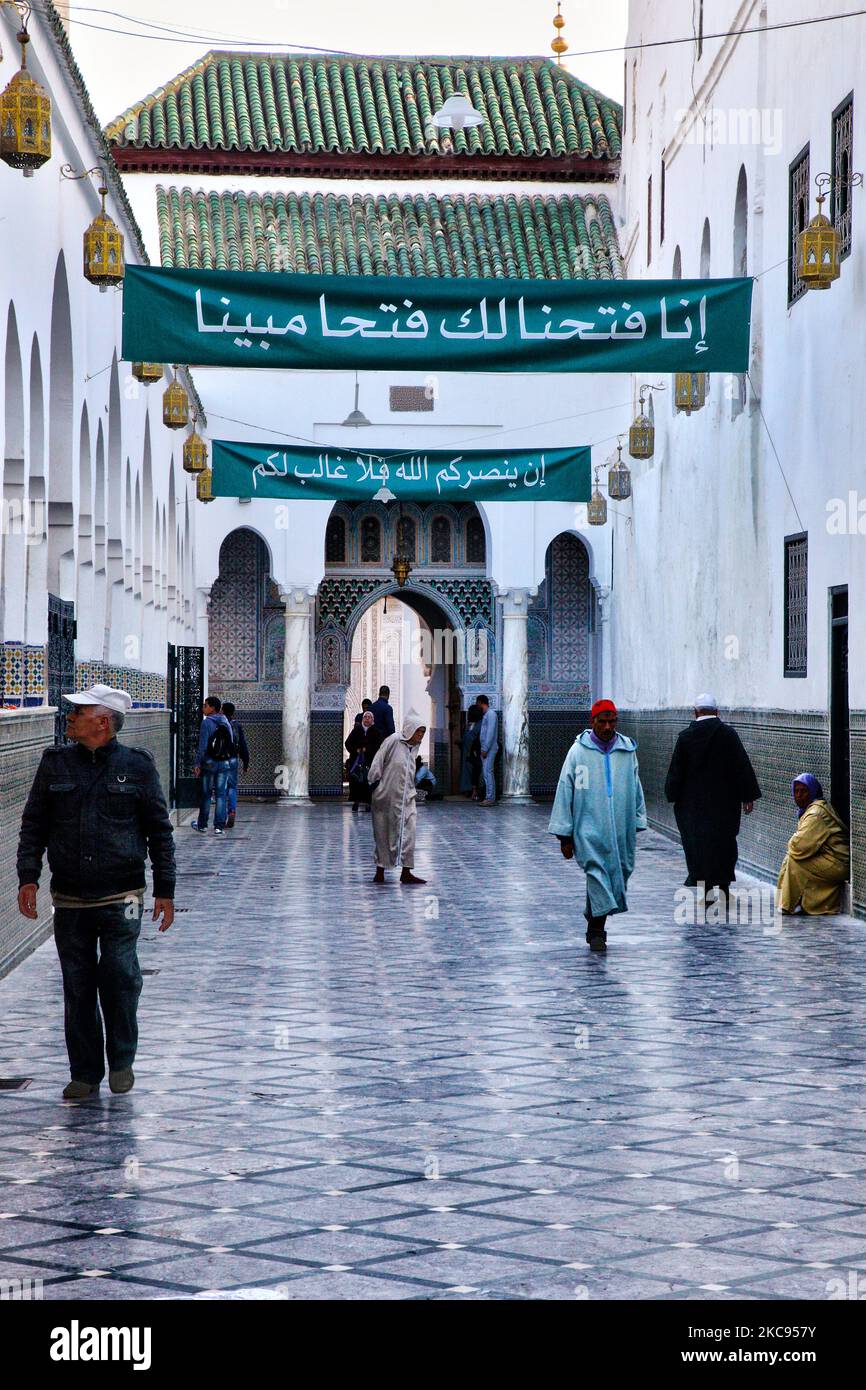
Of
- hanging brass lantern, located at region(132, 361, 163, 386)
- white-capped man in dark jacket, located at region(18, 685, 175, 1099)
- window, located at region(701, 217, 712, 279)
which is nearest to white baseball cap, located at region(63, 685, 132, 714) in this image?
white-capped man in dark jacket, located at region(18, 685, 175, 1099)

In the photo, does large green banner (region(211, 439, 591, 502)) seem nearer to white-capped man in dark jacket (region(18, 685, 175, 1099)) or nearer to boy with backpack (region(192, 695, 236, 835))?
boy with backpack (region(192, 695, 236, 835))

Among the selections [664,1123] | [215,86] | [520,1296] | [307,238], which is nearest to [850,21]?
[664,1123]

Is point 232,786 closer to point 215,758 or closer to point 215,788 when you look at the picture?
point 215,788

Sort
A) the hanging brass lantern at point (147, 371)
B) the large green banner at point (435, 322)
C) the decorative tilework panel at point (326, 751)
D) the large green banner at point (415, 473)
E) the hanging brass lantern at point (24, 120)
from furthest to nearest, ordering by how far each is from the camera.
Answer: the decorative tilework panel at point (326, 751), the large green banner at point (415, 473), the hanging brass lantern at point (147, 371), the large green banner at point (435, 322), the hanging brass lantern at point (24, 120)

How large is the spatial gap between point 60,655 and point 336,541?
49.0 ft

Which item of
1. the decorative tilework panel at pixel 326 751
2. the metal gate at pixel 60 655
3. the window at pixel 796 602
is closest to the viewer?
the metal gate at pixel 60 655

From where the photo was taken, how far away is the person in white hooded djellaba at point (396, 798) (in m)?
13.1

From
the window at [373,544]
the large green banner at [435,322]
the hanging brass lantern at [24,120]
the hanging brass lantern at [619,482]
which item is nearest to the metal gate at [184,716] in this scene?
the window at [373,544]

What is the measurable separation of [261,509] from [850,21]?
14801mm

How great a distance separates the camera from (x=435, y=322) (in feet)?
38.8

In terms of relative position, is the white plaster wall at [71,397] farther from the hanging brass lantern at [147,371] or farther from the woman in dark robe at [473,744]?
the woman in dark robe at [473,744]

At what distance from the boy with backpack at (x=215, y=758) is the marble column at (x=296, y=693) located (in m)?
4.78

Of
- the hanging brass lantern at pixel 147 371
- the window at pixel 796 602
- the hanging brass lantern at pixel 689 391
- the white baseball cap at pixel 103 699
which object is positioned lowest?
the white baseball cap at pixel 103 699

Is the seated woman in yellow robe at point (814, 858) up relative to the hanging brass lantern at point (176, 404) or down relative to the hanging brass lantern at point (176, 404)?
down
